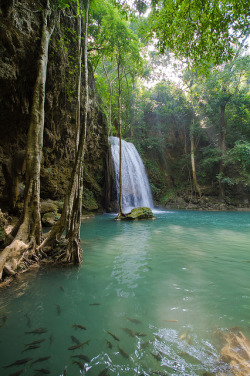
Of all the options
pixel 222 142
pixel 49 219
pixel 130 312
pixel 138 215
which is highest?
pixel 222 142

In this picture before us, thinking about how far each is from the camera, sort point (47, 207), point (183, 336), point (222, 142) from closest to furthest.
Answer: point (183, 336) → point (47, 207) → point (222, 142)

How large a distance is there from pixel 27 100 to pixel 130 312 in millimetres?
7613

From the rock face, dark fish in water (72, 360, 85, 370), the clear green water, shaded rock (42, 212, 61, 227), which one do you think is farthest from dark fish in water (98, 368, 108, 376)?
shaded rock (42, 212, 61, 227)

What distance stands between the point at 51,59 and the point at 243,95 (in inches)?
719

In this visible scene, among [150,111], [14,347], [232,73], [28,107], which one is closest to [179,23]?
[28,107]

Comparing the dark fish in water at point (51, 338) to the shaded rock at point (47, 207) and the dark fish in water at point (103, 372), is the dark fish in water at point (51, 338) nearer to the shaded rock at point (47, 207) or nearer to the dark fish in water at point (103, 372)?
the dark fish in water at point (103, 372)

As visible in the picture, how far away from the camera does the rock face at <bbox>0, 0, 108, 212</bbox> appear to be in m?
5.75

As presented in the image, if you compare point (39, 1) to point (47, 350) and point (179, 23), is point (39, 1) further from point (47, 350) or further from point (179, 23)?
point (47, 350)

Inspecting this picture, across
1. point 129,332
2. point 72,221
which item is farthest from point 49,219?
point 129,332

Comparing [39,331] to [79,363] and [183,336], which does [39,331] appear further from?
[183,336]

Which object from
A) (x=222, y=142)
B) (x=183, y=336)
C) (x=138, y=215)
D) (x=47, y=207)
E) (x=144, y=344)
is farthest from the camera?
(x=222, y=142)

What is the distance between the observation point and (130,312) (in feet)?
7.84

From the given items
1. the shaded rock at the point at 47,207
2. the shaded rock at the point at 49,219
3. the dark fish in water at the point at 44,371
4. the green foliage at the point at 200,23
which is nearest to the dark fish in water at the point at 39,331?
the dark fish in water at the point at 44,371

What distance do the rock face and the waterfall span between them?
566 centimetres
